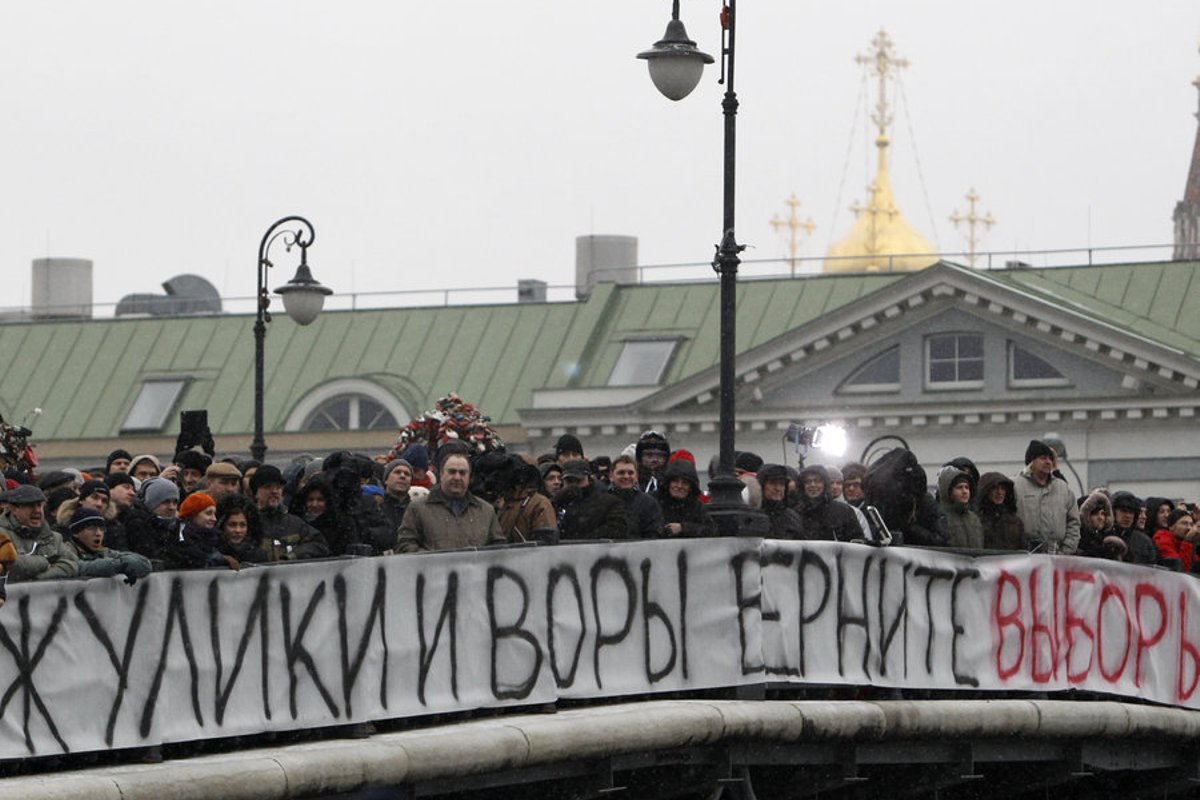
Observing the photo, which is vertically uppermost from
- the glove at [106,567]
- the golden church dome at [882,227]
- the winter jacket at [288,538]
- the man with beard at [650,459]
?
the golden church dome at [882,227]

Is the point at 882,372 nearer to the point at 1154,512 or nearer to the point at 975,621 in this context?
the point at 1154,512

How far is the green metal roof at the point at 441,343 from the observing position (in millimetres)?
70375

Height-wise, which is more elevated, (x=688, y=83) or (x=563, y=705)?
(x=688, y=83)

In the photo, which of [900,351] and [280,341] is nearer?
[900,351]

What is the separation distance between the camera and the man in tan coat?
21688 mm

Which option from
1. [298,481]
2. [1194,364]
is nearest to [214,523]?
[298,481]

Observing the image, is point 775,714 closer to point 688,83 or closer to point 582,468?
point 582,468

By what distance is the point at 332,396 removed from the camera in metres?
72.8

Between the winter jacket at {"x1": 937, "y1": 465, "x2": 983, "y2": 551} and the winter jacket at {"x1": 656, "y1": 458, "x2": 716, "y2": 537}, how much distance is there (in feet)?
8.84

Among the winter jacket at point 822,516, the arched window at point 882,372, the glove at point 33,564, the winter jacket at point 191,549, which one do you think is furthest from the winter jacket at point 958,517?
the arched window at point 882,372

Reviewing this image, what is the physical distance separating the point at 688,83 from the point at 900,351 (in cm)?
4354

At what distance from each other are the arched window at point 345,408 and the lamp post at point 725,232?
153 feet

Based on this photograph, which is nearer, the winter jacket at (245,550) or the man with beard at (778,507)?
the winter jacket at (245,550)

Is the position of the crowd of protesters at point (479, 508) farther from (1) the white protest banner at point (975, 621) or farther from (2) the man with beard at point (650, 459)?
(1) the white protest banner at point (975, 621)
